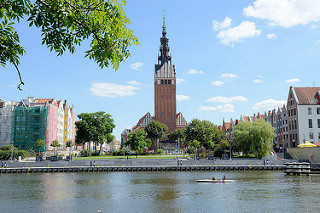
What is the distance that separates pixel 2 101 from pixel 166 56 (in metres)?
90.0

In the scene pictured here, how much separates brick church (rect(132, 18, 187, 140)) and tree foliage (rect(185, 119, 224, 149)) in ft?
140

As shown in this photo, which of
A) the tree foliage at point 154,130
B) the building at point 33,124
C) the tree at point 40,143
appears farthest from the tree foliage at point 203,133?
the tree at point 40,143

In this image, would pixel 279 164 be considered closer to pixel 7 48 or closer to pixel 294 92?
pixel 294 92

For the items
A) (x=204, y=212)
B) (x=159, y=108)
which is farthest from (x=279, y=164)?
(x=159, y=108)

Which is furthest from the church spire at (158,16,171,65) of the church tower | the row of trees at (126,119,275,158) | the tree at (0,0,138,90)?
the tree at (0,0,138,90)

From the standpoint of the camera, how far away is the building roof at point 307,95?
86.0 meters

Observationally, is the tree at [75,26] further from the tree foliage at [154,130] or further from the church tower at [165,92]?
the church tower at [165,92]

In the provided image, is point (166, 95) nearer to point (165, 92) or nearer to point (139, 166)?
point (165, 92)

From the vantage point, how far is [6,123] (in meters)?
106

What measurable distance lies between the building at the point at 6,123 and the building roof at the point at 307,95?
93.9m

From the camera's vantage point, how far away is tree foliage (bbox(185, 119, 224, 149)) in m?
108

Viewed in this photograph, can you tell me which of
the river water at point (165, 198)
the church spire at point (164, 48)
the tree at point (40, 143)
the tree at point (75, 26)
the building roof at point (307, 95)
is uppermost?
the church spire at point (164, 48)

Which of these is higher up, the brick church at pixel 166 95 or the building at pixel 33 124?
the brick church at pixel 166 95

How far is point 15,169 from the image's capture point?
68062 mm
